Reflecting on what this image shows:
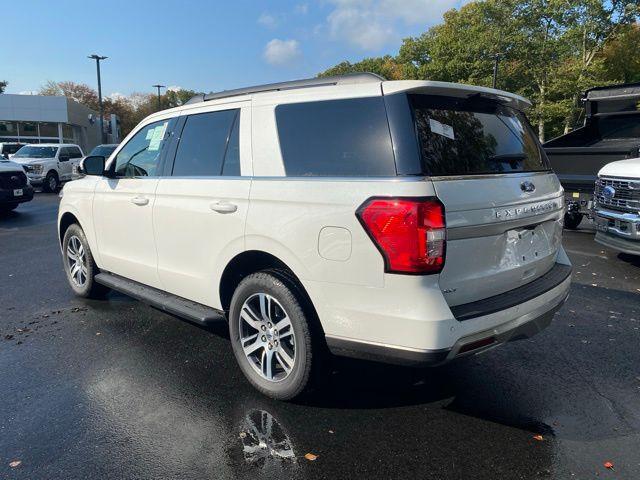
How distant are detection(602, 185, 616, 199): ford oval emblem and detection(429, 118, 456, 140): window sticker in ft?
16.5

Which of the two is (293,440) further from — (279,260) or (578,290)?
(578,290)

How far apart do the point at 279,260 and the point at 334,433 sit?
109cm

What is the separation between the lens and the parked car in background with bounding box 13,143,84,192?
19.3 metres

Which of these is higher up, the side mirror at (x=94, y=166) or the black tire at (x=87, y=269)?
the side mirror at (x=94, y=166)

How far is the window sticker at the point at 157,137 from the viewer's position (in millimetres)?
4395

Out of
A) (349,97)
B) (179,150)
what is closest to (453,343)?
(349,97)

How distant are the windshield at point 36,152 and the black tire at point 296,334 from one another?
2037 cm

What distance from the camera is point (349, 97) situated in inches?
117

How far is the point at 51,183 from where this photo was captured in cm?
1980

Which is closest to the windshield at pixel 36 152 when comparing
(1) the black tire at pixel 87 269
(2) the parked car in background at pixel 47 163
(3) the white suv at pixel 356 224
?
(2) the parked car in background at pixel 47 163

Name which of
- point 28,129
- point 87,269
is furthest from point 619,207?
point 28,129

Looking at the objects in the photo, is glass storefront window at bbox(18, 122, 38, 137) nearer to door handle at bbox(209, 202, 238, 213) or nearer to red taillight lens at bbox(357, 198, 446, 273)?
door handle at bbox(209, 202, 238, 213)

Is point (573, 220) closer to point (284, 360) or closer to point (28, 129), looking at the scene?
point (284, 360)

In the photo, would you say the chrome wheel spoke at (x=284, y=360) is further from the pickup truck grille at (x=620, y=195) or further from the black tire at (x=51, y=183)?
the black tire at (x=51, y=183)
